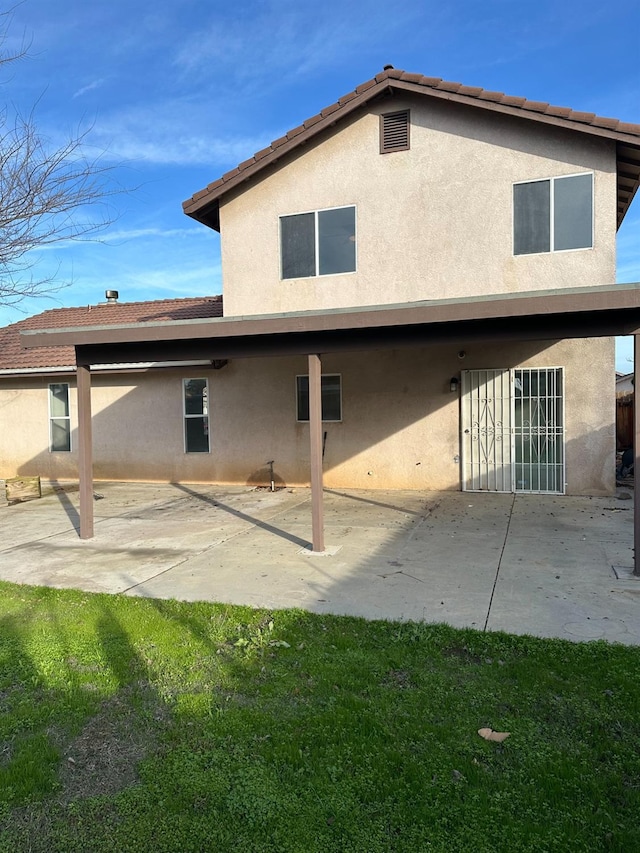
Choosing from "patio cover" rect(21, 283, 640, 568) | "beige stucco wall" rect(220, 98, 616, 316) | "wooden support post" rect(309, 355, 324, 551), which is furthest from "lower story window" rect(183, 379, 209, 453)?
"wooden support post" rect(309, 355, 324, 551)

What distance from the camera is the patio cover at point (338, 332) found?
5.54 m

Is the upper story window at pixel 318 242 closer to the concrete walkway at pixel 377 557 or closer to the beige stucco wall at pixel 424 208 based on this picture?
the beige stucco wall at pixel 424 208

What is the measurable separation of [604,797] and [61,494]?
11.6m

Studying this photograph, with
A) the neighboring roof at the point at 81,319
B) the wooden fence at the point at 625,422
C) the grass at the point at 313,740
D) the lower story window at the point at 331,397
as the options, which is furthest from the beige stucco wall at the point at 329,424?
the grass at the point at 313,740

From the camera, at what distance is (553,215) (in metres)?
9.20

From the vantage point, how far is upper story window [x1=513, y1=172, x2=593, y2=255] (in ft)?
29.7

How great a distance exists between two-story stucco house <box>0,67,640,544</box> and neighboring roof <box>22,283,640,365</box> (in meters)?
0.05

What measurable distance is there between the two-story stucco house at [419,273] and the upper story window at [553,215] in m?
0.02

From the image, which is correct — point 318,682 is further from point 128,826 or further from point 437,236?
point 437,236

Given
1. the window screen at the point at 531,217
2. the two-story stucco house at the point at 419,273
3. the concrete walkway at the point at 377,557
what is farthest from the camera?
the window screen at the point at 531,217

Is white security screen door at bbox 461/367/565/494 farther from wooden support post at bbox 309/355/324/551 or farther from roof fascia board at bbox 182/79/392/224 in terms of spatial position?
roof fascia board at bbox 182/79/392/224

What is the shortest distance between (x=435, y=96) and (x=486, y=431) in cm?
569

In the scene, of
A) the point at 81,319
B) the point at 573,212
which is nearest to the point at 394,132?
the point at 573,212

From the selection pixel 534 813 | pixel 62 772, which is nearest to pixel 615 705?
pixel 534 813
